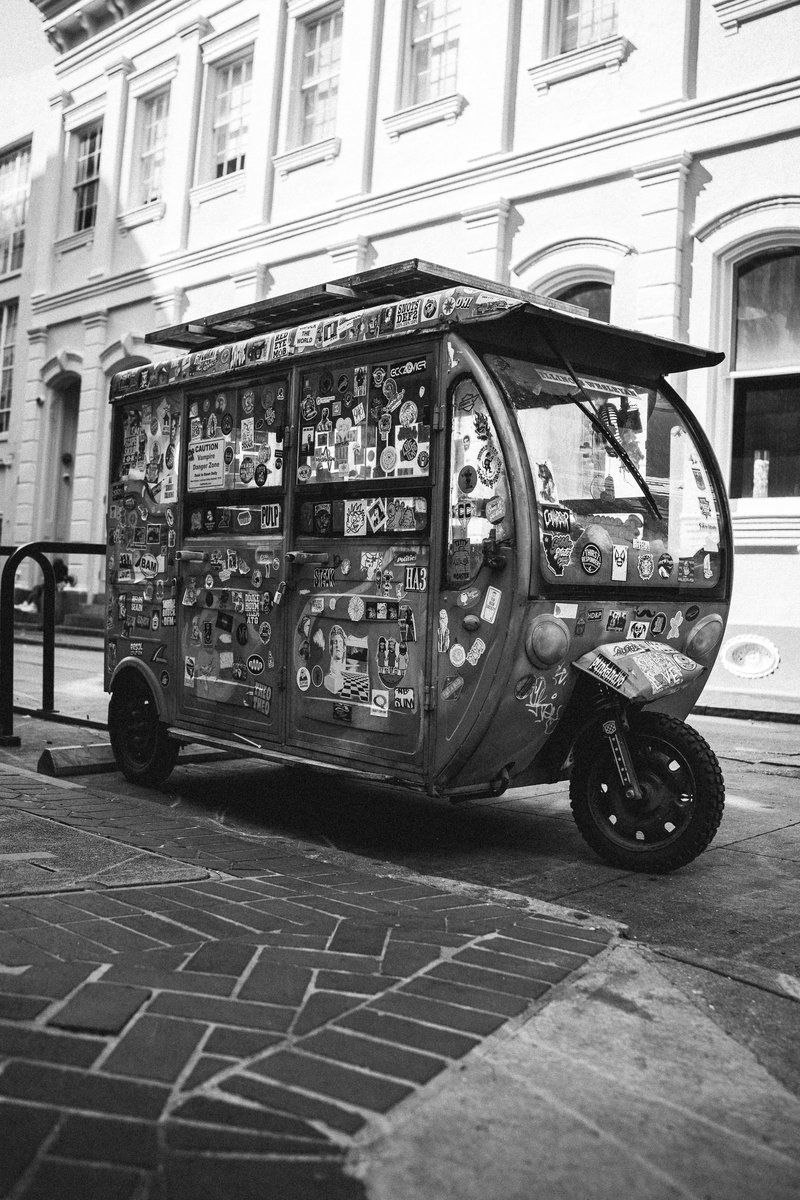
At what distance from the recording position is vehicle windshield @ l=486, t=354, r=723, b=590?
4.75 metres

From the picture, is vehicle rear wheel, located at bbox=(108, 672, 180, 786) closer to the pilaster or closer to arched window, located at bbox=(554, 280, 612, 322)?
the pilaster

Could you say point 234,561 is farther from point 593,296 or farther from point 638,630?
point 593,296

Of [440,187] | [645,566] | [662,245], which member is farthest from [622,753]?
[440,187]

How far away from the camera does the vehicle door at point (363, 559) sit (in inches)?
193

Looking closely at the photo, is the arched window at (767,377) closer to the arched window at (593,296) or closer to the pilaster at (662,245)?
the pilaster at (662,245)

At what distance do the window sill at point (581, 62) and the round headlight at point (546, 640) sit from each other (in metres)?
10.2

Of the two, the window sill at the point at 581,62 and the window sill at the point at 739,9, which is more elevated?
the window sill at the point at 581,62

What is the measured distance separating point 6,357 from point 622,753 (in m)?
22.6

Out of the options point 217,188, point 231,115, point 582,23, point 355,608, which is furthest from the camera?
point 231,115

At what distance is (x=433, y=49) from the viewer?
15.3m

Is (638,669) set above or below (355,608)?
below

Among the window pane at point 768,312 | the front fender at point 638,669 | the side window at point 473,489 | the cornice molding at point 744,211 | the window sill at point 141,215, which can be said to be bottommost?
the front fender at point 638,669

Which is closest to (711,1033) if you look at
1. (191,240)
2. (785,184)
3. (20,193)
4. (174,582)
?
(174,582)

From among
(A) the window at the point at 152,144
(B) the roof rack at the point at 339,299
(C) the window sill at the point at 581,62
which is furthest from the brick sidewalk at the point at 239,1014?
(A) the window at the point at 152,144
